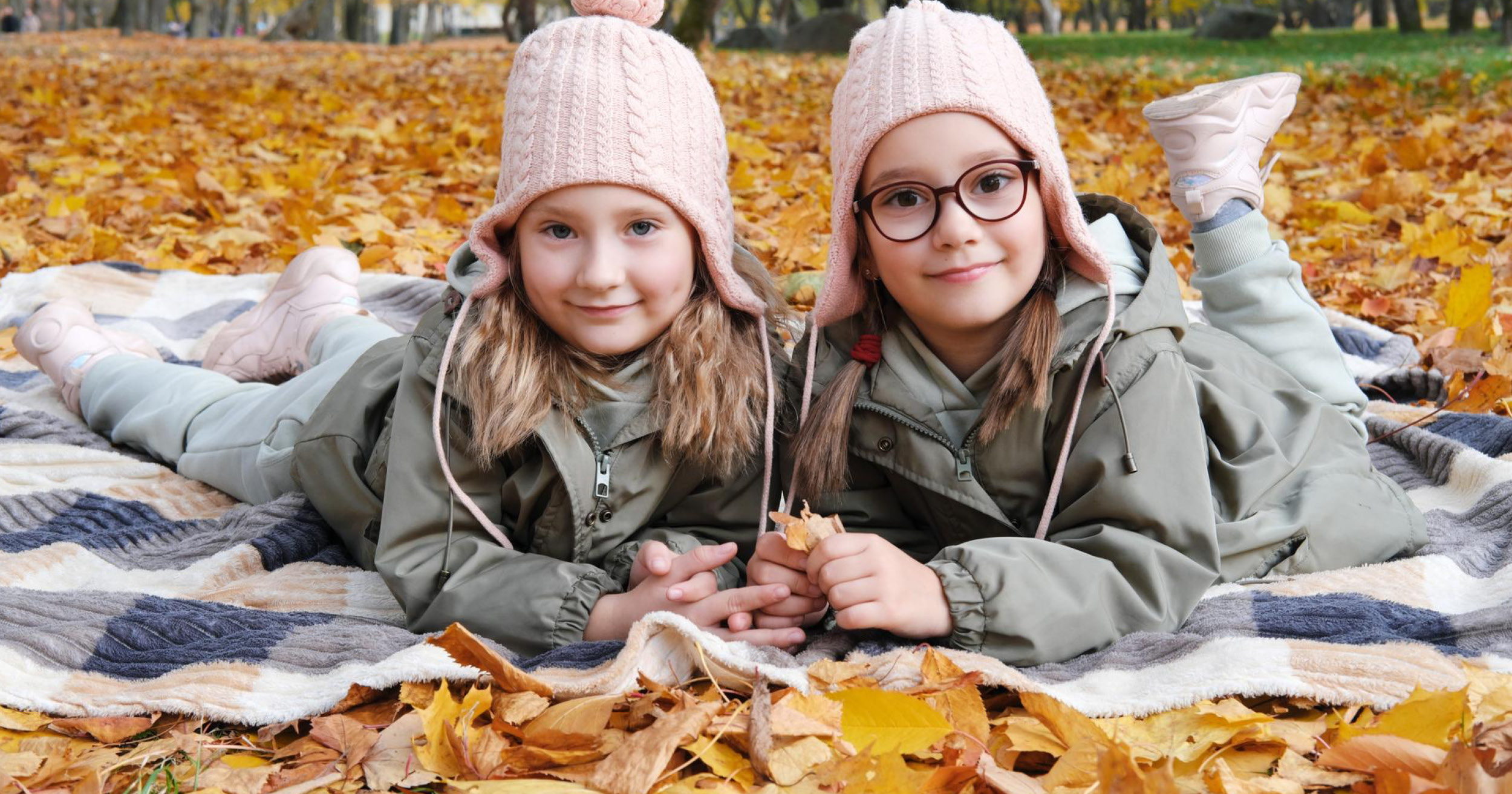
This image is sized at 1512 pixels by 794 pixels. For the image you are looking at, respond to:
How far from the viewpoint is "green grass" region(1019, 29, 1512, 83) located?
39.8ft

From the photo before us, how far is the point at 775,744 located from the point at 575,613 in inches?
21.4

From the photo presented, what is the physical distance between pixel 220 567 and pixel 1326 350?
2.28 metres

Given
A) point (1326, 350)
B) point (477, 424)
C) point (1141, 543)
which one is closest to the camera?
point (1141, 543)

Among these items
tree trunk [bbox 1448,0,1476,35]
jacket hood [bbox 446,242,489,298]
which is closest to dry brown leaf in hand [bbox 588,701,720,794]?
jacket hood [bbox 446,242,489,298]

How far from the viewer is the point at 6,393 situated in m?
3.49

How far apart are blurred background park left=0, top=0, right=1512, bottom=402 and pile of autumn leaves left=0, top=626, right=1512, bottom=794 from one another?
1.87 meters

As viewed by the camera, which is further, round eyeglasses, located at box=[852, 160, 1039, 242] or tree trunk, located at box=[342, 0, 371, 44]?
tree trunk, located at box=[342, 0, 371, 44]

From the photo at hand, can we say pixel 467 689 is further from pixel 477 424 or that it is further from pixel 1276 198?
pixel 1276 198

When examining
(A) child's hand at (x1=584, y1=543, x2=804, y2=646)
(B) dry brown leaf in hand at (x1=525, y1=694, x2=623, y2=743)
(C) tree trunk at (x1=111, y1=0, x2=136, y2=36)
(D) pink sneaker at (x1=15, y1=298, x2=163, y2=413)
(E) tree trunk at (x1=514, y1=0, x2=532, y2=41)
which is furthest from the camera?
(C) tree trunk at (x1=111, y1=0, x2=136, y2=36)

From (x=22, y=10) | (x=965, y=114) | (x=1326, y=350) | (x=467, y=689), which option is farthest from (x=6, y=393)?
(x=22, y=10)

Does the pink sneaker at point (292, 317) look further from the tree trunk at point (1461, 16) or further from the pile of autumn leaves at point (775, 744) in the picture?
the tree trunk at point (1461, 16)

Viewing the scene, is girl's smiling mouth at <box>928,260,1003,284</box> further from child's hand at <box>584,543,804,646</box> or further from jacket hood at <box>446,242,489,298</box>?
jacket hood at <box>446,242,489,298</box>

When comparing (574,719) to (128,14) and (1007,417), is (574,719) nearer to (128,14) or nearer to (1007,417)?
(1007,417)

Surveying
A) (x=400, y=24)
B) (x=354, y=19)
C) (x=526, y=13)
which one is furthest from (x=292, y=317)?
(x=400, y=24)
